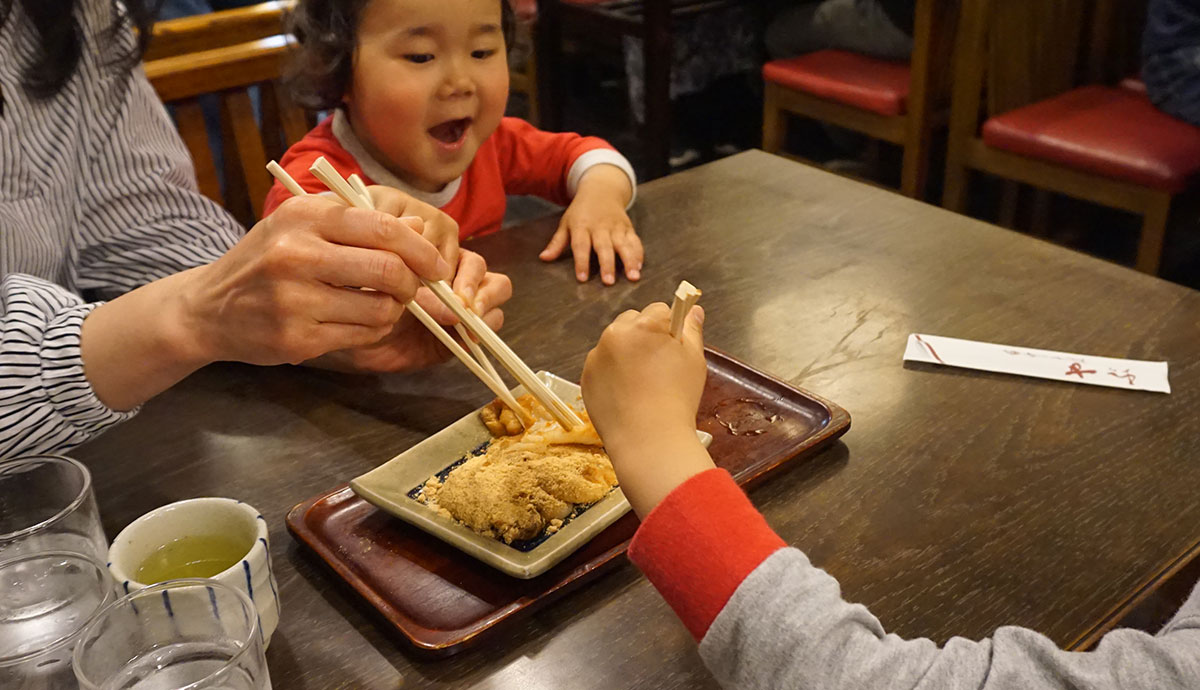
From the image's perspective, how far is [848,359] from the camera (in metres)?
1.11

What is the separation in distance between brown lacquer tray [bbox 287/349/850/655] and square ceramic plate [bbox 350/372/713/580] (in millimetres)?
20

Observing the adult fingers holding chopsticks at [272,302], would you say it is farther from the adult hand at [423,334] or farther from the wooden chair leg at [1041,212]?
the wooden chair leg at [1041,212]

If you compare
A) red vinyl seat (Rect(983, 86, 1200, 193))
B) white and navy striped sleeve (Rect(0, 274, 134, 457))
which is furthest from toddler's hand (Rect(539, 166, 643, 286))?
red vinyl seat (Rect(983, 86, 1200, 193))

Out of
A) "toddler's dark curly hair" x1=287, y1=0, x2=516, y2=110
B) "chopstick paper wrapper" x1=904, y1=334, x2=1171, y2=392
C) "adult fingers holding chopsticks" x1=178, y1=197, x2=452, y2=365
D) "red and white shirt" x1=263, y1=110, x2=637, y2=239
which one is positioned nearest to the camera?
"adult fingers holding chopsticks" x1=178, y1=197, x2=452, y2=365

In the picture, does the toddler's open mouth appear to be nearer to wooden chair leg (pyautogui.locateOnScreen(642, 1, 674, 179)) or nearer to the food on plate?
the food on plate

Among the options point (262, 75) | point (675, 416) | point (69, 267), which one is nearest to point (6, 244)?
point (69, 267)

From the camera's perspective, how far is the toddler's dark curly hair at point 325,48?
144cm

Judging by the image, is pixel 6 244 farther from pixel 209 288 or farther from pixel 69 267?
pixel 209 288

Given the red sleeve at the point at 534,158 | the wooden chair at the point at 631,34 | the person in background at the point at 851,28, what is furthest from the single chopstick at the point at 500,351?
the wooden chair at the point at 631,34

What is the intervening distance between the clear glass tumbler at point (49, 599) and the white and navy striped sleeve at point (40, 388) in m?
0.27

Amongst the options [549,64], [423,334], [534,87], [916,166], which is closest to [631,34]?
[549,64]

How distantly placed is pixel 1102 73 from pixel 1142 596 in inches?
112

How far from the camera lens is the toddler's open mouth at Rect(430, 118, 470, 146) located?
1522 mm

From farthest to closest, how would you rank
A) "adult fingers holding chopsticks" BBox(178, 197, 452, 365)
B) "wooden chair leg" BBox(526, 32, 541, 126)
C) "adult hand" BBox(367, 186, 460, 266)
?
"wooden chair leg" BBox(526, 32, 541, 126) < "adult hand" BBox(367, 186, 460, 266) < "adult fingers holding chopsticks" BBox(178, 197, 452, 365)
